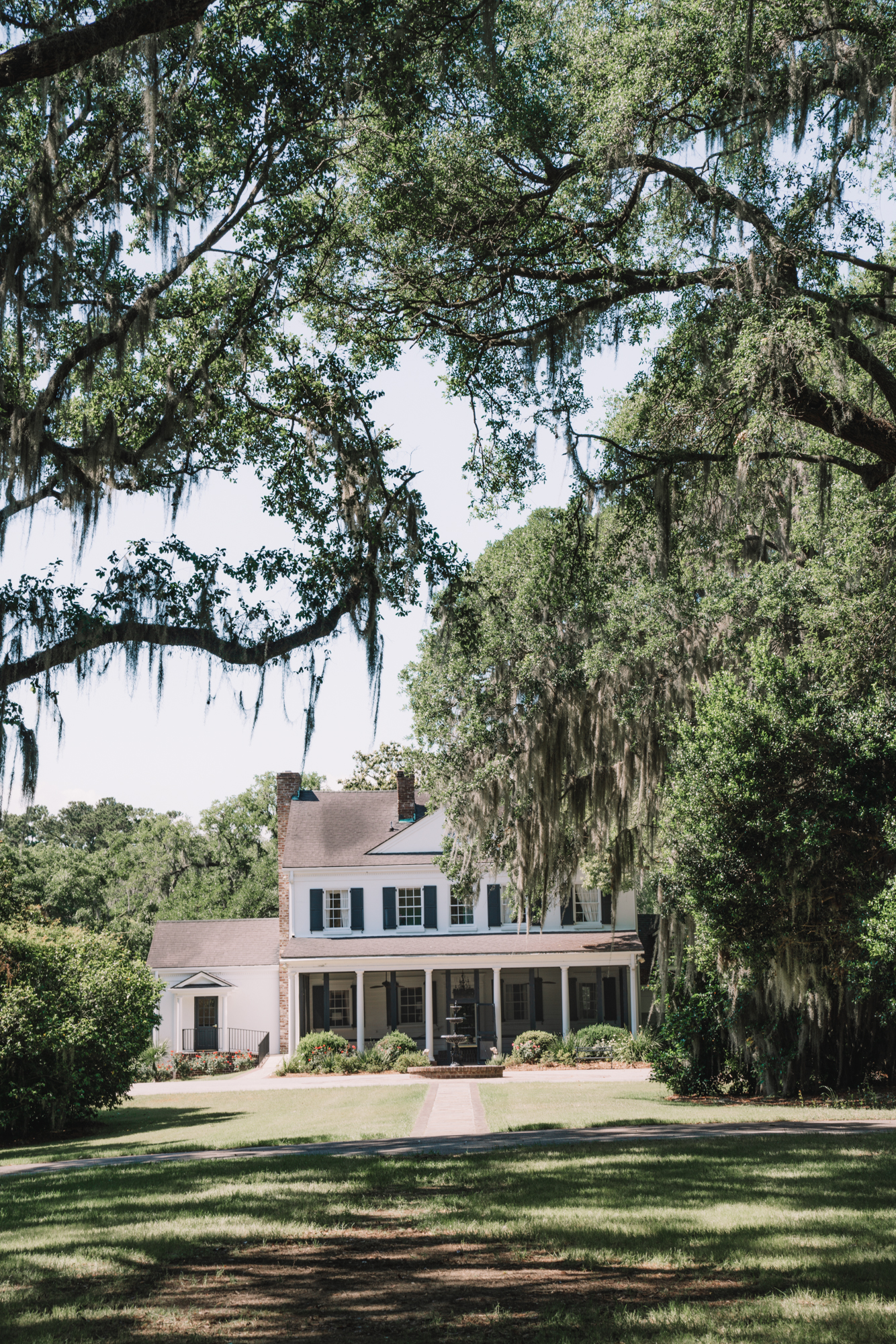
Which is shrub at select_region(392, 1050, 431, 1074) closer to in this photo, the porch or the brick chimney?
the porch

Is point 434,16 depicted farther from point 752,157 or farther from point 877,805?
point 877,805

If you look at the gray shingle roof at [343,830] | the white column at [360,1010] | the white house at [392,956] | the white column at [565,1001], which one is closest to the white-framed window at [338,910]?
the white house at [392,956]

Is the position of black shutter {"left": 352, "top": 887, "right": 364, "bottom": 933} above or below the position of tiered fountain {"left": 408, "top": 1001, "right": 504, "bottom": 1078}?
above

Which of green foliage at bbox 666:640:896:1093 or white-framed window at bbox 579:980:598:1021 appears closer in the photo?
green foliage at bbox 666:640:896:1093

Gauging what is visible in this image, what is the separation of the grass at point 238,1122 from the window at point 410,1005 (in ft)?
32.0

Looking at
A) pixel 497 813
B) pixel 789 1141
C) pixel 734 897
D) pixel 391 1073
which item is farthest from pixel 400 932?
pixel 789 1141

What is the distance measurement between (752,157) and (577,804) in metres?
10.8

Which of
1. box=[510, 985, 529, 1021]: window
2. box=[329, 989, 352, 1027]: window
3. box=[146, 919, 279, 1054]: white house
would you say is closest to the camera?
box=[329, 989, 352, 1027]: window

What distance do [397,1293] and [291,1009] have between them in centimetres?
2543

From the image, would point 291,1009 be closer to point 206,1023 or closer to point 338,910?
point 338,910

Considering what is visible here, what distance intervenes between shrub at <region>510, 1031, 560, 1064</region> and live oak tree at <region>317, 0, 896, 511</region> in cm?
1753

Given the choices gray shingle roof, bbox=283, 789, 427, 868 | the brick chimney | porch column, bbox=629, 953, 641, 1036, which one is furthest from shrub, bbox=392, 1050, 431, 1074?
the brick chimney

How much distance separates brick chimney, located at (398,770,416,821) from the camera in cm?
3216

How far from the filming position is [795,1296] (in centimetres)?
507
